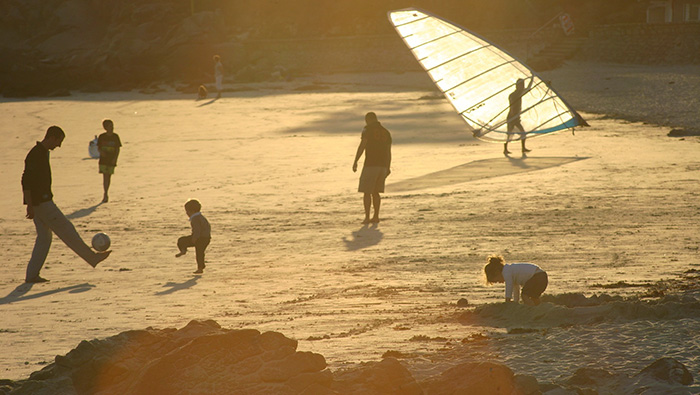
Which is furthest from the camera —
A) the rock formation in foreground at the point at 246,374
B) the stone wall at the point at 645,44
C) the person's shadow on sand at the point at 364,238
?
the stone wall at the point at 645,44

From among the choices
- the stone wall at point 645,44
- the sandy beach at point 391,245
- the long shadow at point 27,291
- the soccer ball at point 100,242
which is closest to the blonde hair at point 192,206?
the sandy beach at point 391,245

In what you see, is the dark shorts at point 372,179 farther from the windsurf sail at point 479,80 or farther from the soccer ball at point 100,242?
the windsurf sail at point 479,80

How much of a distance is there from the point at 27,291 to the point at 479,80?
42.4 ft

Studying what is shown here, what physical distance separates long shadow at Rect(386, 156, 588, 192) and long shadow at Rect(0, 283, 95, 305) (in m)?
6.87

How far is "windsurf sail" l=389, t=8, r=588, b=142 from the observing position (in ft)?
63.6

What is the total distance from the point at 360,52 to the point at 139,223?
4132 centimetres

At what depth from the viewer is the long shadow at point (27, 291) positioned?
28.4ft

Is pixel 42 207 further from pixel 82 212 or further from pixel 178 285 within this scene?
pixel 82 212

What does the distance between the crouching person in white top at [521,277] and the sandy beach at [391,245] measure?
0.16 metres

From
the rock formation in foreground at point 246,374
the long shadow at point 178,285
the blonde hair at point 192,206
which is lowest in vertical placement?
the long shadow at point 178,285

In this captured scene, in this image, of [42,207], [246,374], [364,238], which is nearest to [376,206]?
[364,238]

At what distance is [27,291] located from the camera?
8992 mm

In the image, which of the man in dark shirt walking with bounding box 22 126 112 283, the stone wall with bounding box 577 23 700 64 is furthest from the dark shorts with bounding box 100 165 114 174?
the stone wall with bounding box 577 23 700 64

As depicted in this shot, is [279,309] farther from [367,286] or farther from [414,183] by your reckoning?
[414,183]
